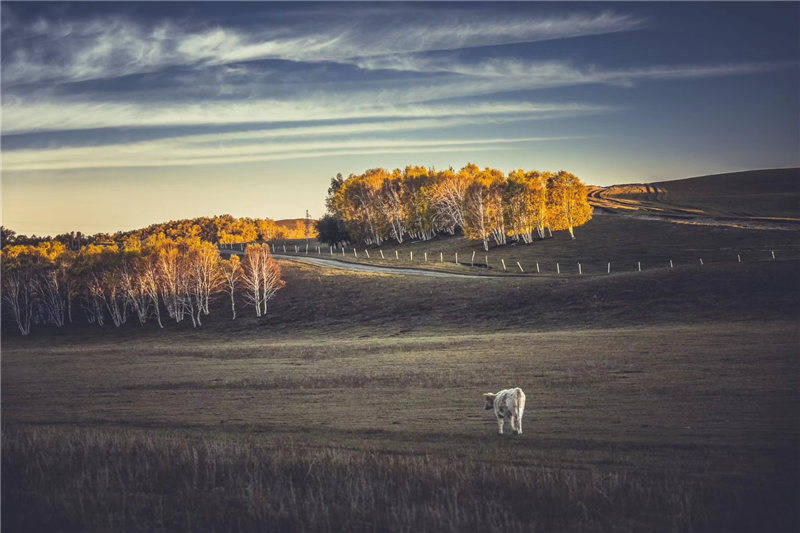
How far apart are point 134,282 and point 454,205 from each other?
72.9m

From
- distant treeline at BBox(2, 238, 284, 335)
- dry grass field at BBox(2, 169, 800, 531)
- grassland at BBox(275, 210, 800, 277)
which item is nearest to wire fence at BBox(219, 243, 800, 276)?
grassland at BBox(275, 210, 800, 277)

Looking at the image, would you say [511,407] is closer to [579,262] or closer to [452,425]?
[452,425]

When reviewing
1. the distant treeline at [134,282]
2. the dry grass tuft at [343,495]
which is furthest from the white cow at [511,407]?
the distant treeline at [134,282]

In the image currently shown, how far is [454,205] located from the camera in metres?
135

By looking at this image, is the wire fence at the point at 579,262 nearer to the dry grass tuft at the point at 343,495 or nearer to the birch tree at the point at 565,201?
the birch tree at the point at 565,201

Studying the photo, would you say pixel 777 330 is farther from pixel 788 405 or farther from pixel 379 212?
pixel 379 212

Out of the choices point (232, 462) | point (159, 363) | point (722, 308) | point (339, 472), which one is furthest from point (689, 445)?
point (159, 363)

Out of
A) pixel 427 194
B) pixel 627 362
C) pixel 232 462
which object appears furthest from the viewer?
pixel 427 194

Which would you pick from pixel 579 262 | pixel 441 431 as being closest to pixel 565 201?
pixel 579 262

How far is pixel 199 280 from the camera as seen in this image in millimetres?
84875

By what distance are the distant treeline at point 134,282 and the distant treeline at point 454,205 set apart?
48.4 m

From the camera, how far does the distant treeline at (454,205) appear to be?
11475cm

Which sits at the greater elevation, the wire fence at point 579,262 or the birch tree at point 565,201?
the birch tree at point 565,201

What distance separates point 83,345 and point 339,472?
246ft
